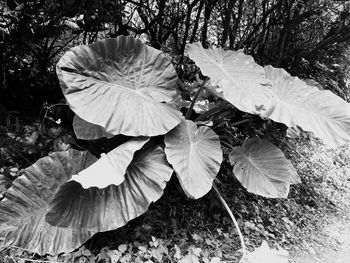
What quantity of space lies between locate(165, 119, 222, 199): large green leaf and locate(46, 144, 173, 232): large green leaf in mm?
93

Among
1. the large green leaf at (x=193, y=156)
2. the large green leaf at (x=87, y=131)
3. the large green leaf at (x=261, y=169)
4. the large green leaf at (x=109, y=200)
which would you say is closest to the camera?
the large green leaf at (x=109, y=200)

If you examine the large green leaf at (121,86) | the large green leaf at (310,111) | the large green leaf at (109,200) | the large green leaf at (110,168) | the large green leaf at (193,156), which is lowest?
the large green leaf at (109,200)

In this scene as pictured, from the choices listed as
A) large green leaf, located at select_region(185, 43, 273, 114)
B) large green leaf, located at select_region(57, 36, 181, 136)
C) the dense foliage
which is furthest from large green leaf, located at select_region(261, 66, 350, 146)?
large green leaf, located at select_region(57, 36, 181, 136)

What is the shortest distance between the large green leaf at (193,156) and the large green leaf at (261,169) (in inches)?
11.8

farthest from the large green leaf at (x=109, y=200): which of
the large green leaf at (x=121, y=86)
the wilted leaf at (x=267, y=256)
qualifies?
the wilted leaf at (x=267, y=256)

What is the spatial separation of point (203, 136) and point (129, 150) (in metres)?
0.54

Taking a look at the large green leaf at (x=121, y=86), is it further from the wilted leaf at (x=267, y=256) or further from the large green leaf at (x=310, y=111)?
the wilted leaf at (x=267, y=256)

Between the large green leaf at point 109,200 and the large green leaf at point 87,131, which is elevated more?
the large green leaf at point 87,131

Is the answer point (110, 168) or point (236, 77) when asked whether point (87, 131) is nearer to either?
point (110, 168)

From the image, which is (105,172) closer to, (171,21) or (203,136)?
(203,136)

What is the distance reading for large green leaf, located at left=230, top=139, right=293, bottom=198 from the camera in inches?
89.0

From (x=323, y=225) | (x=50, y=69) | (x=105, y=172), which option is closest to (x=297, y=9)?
(x=323, y=225)

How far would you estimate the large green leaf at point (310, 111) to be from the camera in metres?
2.21

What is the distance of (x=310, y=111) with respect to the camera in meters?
2.36
